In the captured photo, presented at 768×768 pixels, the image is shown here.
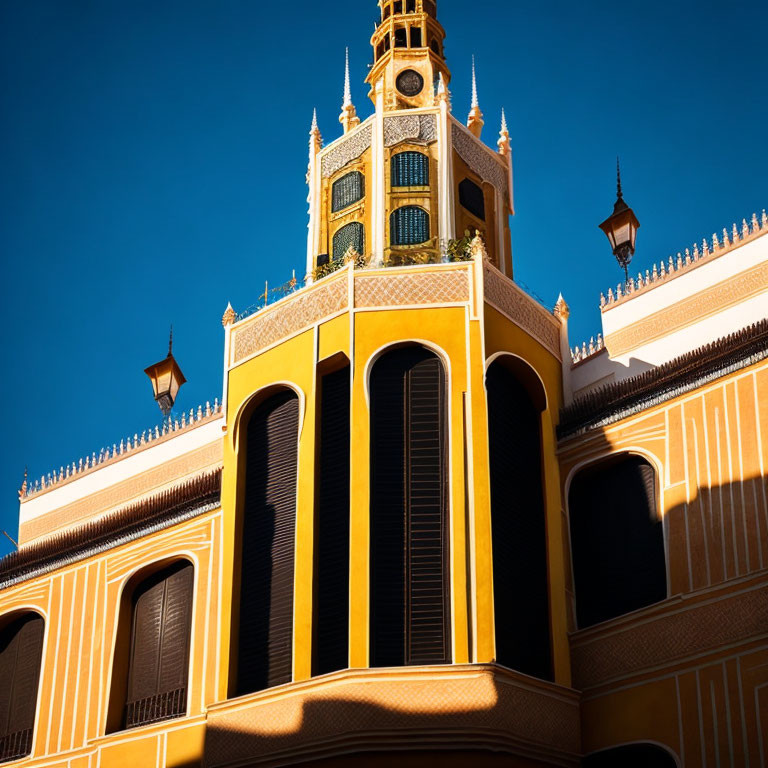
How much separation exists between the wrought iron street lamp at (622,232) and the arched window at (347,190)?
4.56m

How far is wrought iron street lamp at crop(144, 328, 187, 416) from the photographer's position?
1095 inches

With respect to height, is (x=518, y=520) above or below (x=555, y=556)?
above

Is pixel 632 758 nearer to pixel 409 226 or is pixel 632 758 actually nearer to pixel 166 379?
pixel 409 226

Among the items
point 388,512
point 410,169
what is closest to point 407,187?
point 410,169

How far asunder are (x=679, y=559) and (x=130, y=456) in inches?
500

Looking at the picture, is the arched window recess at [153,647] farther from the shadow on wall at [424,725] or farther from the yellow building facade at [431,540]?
the shadow on wall at [424,725]

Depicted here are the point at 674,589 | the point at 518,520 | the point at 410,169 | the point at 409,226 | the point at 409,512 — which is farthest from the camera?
the point at 410,169

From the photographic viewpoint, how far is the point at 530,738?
15750 millimetres

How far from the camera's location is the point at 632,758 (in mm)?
16062

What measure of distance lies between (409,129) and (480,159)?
1412 millimetres

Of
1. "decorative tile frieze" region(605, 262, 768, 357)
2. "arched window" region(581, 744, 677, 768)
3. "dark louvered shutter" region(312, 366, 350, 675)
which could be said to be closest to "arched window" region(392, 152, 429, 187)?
"decorative tile frieze" region(605, 262, 768, 357)

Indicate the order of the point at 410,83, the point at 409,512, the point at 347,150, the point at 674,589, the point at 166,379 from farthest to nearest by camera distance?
the point at 166,379, the point at 410,83, the point at 347,150, the point at 409,512, the point at 674,589

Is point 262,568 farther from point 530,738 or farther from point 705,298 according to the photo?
point 705,298

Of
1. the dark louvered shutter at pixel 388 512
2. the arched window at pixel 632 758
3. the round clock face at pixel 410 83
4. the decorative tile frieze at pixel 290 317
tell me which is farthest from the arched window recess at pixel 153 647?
the round clock face at pixel 410 83
